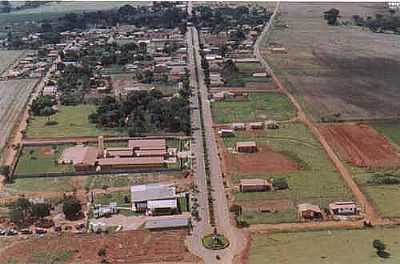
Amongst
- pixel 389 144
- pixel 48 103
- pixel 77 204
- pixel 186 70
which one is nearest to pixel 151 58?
pixel 186 70

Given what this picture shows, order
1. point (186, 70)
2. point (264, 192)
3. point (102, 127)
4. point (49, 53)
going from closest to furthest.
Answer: point (264, 192), point (102, 127), point (186, 70), point (49, 53)

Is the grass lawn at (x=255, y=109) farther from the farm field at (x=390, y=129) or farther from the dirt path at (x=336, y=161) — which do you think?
the farm field at (x=390, y=129)

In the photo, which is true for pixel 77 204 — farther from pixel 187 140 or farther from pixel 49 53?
pixel 49 53

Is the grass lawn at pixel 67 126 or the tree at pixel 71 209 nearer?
the tree at pixel 71 209

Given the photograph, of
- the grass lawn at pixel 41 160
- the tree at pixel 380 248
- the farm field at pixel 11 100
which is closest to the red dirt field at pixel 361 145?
the tree at pixel 380 248

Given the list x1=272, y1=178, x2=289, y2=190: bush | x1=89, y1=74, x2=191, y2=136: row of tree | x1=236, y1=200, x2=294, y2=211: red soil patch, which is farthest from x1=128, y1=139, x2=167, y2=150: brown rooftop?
x1=236, y1=200, x2=294, y2=211: red soil patch

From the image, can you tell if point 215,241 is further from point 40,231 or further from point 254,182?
point 40,231

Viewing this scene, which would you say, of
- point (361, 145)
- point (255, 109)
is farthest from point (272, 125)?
point (361, 145)
